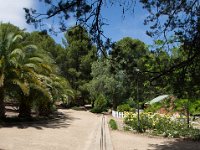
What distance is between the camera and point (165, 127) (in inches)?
824

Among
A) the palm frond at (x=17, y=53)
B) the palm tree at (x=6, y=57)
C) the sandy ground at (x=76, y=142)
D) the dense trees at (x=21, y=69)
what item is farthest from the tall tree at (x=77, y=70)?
the sandy ground at (x=76, y=142)

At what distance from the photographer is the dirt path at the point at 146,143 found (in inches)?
623

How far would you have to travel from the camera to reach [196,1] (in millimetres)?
9297

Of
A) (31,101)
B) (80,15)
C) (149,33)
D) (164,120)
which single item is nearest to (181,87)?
(149,33)

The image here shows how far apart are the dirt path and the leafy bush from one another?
0.98 meters

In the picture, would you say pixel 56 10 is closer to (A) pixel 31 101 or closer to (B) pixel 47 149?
(B) pixel 47 149

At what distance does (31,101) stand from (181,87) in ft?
55.0

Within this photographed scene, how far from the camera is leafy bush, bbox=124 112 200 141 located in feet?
65.0

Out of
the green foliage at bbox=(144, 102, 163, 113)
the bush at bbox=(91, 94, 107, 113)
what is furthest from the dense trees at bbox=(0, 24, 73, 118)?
the bush at bbox=(91, 94, 107, 113)

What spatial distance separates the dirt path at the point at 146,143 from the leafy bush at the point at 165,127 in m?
0.98

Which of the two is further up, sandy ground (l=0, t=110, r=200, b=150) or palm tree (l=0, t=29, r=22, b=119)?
palm tree (l=0, t=29, r=22, b=119)

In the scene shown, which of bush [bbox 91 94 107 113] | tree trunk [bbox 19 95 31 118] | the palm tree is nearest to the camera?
the palm tree

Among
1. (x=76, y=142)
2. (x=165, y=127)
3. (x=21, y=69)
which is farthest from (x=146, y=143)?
(x=21, y=69)

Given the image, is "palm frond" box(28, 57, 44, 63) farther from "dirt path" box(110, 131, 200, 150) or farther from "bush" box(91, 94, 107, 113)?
"bush" box(91, 94, 107, 113)
